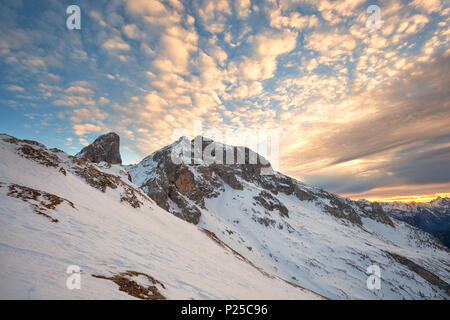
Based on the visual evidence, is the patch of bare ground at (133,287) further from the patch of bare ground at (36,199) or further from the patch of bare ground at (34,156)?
the patch of bare ground at (34,156)

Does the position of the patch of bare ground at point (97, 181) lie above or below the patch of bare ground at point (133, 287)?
above

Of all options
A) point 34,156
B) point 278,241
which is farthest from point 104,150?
point 278,241

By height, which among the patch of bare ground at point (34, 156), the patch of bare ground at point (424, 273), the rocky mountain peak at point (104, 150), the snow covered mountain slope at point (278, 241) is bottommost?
the patch of bare ground at point (424, 273)

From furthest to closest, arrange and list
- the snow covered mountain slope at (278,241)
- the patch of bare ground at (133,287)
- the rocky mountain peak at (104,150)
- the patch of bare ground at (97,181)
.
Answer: the rocky mountain peak at (104,150) → the snow covered mountain slope at (278,241) → the patch of bare ground at (97,181) → the patch of bare ground at (133,287)

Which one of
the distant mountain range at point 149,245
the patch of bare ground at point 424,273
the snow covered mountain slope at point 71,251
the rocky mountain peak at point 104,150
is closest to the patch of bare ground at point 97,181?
the distant mountain range at point 149,245

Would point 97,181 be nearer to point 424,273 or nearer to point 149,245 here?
point 149,245

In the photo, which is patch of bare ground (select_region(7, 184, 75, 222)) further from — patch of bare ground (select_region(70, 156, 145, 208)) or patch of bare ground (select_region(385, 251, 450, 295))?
patch of bare ground (select_region(385, 251, 450, 295))

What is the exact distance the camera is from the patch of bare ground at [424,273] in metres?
60.8

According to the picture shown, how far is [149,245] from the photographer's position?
1330 centimetres

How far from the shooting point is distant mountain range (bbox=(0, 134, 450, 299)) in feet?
21.1

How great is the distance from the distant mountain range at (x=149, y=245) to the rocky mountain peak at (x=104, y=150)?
341 millimetres

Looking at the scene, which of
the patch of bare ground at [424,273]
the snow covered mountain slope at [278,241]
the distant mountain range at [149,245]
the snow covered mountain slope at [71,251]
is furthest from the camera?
the patch of bare ground at [424,273]

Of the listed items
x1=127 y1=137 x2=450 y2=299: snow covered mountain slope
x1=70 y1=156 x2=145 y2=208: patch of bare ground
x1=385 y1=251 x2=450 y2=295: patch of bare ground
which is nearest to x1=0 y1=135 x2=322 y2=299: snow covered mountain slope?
x1=70 y1=156 x2=145 y2=208: patch of bare ground
